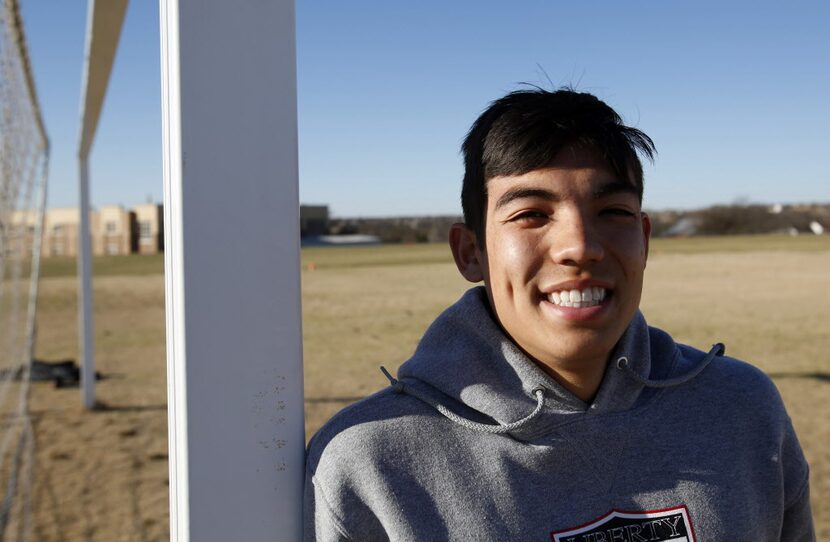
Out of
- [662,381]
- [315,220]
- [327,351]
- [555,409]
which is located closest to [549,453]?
[555,409]

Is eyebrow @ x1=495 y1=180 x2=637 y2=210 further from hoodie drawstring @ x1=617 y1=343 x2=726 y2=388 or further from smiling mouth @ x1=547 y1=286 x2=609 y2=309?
hoodie drawstring @ x1=617 y1=343 x2=726 y2=388

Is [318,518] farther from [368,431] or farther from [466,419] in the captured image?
[466,419]

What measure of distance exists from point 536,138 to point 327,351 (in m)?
9.75

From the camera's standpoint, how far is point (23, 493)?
5129 mm

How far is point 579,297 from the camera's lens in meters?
1.29

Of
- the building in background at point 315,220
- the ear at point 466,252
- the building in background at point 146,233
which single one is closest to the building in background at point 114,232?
the building in background at point 146,233

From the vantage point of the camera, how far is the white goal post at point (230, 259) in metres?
1.08

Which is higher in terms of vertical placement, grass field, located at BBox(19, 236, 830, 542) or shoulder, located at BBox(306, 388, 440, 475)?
shoulder, located at BBox(306, 388, 440, 475)

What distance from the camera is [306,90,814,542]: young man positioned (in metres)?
1.21

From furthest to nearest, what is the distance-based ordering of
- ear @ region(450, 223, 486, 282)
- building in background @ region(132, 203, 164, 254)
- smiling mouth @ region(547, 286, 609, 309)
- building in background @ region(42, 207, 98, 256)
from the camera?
building in background @ region(132, 203, 164, 254) → building in background @ region(42, 207, 98, 256) → ear @ region(450, 223, 486, 282) → smiling mouth @ region(547, 286, 609, 309)

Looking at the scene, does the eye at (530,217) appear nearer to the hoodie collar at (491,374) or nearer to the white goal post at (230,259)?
the hoodie collar at (491,374)

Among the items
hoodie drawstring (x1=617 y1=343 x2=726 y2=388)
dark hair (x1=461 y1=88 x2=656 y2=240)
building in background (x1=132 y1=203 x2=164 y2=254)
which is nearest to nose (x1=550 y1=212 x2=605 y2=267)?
dark hair (x1=461 y1=88 x2=656 y2=240)

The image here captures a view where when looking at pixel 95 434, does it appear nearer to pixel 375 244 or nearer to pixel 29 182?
pixel 29 182

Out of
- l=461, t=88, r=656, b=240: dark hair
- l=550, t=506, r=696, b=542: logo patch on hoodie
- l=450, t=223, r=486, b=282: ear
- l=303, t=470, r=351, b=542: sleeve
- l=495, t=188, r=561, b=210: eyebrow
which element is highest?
l=461, t=88, r=656, b=240: dark hair
